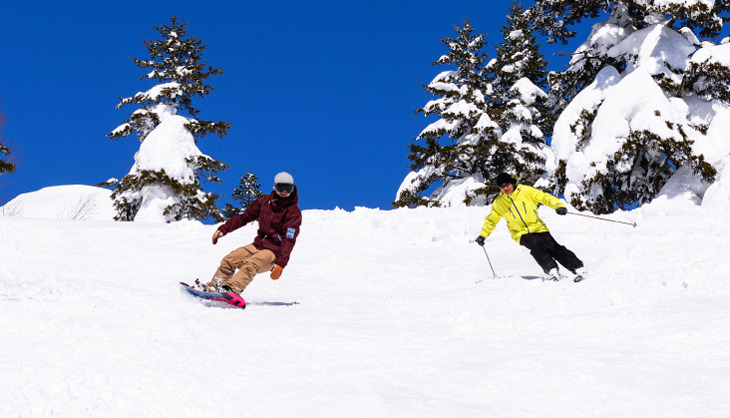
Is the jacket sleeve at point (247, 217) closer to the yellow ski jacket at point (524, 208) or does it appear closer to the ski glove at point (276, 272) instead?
the ski glove at point (276, 272)

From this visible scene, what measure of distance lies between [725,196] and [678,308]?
10.1m

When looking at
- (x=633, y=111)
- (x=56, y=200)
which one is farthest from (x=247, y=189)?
(x=633, y=111)

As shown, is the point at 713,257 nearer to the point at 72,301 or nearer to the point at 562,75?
the point at 72,301

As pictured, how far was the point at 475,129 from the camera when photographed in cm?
2509

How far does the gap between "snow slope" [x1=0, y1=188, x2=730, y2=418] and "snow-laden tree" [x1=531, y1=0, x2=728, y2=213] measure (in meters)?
5.68

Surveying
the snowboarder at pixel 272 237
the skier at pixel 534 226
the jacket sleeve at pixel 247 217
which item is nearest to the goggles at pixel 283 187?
the snowboarder at pixel 272 237

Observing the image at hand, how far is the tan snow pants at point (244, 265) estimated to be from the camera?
6902 mm

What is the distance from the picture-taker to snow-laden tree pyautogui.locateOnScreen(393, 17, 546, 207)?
2473 cm

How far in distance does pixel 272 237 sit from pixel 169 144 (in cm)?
1956

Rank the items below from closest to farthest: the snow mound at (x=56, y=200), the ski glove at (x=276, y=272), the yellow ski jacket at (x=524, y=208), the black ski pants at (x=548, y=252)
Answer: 1. the ski glove at (x=276, y=272)
2. the black ski pants at (x=548, y=252)
3. the yellow ski jacket at (x=524, y=208)
4. the snow mound at (x=56, y=200)

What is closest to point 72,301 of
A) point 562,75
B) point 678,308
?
point 678,308

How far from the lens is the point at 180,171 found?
24938 millimetres

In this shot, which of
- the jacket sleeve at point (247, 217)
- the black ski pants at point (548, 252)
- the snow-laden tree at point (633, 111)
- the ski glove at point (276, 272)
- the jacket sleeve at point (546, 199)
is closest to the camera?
the ski glove at point (276, 272)

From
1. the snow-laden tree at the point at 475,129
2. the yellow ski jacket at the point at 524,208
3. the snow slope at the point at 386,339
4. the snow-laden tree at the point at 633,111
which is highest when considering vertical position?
the snow-laden tree at the point at 475,129
